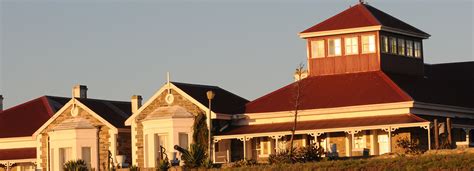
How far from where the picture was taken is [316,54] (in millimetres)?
76000

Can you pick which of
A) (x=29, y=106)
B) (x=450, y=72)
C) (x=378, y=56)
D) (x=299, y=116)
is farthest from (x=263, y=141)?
(x=29, y=106)

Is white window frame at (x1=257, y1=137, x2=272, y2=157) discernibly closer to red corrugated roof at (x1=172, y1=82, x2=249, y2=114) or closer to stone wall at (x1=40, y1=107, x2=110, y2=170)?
red corrugated roof at (x1=172, y1=82, x2=249, y2=114)

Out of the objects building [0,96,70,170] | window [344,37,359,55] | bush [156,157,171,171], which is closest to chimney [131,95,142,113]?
building [0,96,70,170]

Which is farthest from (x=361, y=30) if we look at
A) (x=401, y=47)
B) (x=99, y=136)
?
(x=99, y=136)

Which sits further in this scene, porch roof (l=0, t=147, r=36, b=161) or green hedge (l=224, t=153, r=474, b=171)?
porch roof (l=0, t=147, r=36, b=161)

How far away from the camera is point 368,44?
74312 millimetres

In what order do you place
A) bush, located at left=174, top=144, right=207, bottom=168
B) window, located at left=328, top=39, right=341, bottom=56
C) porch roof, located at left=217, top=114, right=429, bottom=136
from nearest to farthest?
bush, located at left=174, top=144, right=207, bottom=168
porch roof, located at left=217, top=114, right=429, bottom=136
window, located at left=328, top=39, right=341, bottom=56

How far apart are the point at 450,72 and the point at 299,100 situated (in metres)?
11.5

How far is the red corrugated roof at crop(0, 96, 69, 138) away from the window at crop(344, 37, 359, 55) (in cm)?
1915

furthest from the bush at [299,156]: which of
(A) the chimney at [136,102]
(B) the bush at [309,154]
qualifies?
(A) the chimney at [136,102]

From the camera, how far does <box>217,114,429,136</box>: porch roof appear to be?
6819cm

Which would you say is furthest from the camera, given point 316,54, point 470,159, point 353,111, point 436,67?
point 436,67

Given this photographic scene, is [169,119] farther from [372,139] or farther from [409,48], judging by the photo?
[409,48]

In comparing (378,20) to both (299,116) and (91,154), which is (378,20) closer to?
(299,116)
